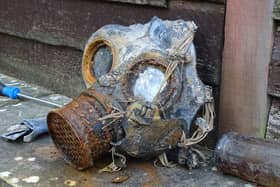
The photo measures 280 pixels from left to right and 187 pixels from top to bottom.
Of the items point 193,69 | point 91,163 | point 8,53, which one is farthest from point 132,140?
point 8,53

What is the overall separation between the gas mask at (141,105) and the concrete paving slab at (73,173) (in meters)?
0.04

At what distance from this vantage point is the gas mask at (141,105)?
1597 mm

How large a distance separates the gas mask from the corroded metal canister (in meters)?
0.11

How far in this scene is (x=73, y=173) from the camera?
1.68 metres

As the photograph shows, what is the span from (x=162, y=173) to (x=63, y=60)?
1.01m

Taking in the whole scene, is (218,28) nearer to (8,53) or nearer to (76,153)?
(76,153)

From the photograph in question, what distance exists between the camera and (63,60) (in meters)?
2.51

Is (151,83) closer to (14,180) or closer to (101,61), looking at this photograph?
(101,61)

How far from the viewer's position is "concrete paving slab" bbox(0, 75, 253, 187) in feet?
5.34

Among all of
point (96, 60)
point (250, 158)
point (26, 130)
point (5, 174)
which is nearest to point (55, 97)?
point (26, 130)

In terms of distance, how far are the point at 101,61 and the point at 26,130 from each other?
1.30 feet

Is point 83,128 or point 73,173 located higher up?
point 83,128

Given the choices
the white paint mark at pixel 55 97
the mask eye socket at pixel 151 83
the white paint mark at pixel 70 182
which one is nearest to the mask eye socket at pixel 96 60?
the mask eye socket at pixel 151 83

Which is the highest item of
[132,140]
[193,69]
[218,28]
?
[218,28]
